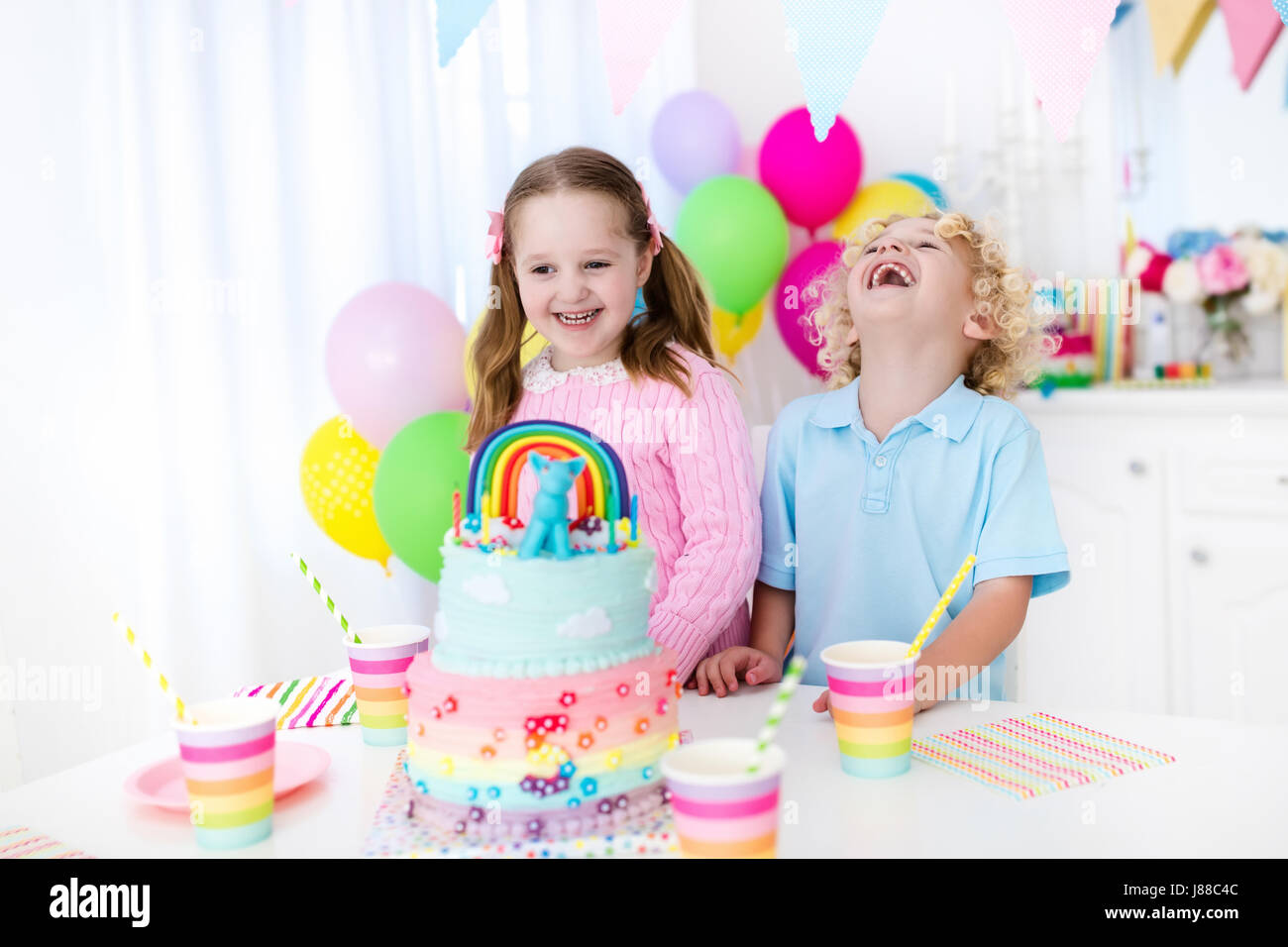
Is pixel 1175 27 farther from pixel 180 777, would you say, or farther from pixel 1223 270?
pixel 180 777

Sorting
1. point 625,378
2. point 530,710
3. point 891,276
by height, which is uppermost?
point 891,276

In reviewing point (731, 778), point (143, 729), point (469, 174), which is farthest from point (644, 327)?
point (143, 729)

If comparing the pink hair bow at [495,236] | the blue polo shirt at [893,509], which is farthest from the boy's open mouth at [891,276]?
the pink hair bow at [495,236]

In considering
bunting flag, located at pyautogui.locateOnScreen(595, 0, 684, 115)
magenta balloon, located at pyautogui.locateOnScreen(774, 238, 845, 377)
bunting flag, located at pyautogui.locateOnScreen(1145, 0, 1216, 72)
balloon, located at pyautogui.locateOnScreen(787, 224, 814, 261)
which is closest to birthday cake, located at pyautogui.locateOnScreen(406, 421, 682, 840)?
bunting flag, located at pyautogui.locateOnScreen(595, 0, 684, 115)

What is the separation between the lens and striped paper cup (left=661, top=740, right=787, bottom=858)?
0.70m

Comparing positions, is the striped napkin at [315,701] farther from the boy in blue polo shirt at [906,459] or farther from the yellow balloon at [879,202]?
the yellow balloon at [879,202]

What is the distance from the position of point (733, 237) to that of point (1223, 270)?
1331mm

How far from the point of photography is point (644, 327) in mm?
1593

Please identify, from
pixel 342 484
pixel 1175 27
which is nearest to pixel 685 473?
pixel 342 484

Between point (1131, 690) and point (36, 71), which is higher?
point (36, 71)

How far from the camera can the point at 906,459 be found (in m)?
1.53

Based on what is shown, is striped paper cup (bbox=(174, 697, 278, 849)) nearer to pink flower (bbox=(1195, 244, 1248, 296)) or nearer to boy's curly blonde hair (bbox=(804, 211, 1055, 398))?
boy's curly blonde hair (bbox=(804, 211, 1055, 398))
